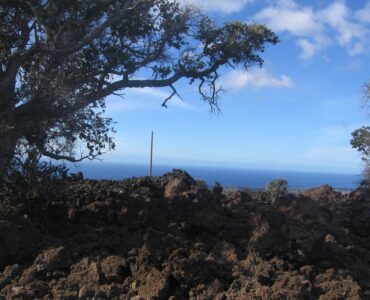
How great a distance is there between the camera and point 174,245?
6.70 meters

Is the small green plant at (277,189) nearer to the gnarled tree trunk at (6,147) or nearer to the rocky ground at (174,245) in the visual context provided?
the rocky ground at (174,245)

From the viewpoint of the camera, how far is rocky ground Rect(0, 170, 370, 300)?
5848mm

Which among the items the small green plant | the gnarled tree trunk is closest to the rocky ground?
the gnarled tree trunk

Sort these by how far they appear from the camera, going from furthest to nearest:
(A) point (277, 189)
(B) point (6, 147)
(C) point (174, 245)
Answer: (A) point (277, 189), (B) point (6, 147), (C) point (174, 245)

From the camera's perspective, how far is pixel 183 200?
8023 mm

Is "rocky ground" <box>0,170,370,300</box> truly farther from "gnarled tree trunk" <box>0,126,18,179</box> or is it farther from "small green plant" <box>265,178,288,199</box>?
"small green plant" <box>265,178,288,199</box>

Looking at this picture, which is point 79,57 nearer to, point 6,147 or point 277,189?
point 6,147

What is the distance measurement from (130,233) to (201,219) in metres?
0.92

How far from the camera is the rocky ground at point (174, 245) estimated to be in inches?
230

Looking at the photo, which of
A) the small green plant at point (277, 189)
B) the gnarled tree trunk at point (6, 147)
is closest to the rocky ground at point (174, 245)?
the gnarled tree trunk at point (6, 147)

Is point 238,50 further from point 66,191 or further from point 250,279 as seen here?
point 250,279

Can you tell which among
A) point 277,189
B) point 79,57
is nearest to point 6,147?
point 79,57

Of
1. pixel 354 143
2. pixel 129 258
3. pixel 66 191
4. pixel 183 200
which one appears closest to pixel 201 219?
pixel 183 200

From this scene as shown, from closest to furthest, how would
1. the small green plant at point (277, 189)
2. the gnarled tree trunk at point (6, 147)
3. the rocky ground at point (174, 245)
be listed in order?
1. the rocky ground at point (174, 245)
2. the gnarled tree trunk at point (6, 147)
3. the small green plant at point (277, 189)
